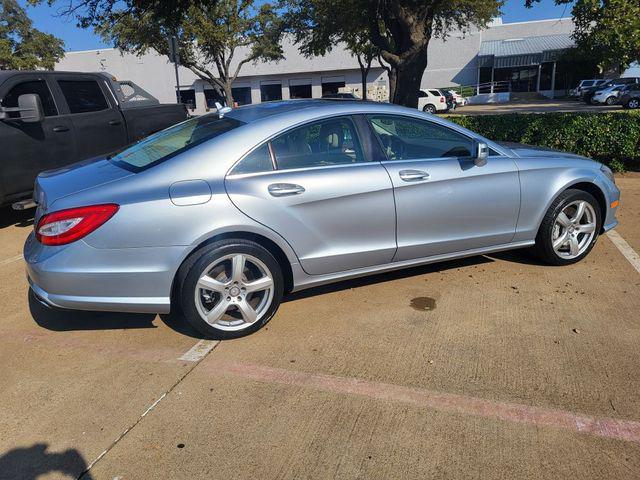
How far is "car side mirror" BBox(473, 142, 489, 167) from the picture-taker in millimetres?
4035

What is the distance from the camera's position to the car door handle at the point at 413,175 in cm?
388

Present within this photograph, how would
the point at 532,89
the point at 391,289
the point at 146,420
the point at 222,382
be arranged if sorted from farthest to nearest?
the point at 532,89
the point at 391,289
the point at 222,382
the point at 146,420

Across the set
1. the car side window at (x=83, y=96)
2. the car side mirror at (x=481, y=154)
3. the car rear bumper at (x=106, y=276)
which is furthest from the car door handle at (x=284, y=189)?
the car side window at (x=83, y=96)

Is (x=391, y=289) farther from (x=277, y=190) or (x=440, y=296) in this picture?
(x=277, y=190)

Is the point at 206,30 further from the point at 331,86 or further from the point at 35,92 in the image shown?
the point at 331,86

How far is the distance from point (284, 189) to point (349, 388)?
1377 millimetres

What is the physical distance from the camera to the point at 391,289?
171 inches

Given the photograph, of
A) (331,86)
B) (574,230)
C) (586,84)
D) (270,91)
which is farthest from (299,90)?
(574,230)

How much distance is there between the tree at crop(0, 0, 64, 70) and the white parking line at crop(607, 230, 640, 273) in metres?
47.1

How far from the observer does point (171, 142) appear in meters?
3.87

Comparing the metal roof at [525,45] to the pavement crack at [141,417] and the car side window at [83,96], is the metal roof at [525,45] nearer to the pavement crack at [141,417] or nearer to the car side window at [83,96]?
the car side window at [83,96]

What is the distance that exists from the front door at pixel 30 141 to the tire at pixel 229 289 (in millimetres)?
3802

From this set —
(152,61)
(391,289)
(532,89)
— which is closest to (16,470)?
(391,289)

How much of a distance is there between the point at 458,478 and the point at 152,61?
56777mm
